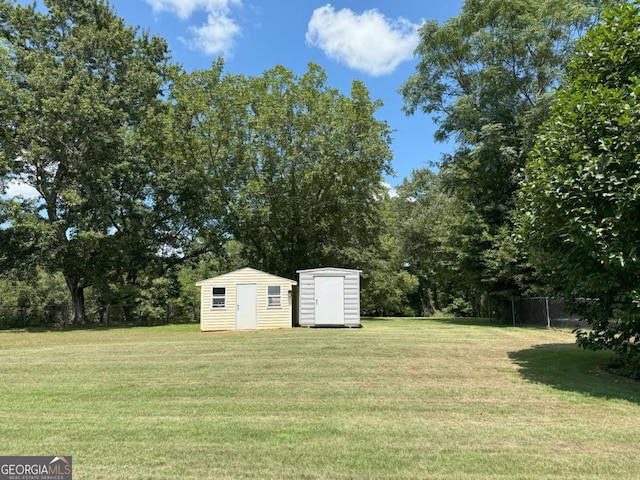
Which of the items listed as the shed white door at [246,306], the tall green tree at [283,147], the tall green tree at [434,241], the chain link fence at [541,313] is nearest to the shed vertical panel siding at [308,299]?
the shed white door at [246,306]

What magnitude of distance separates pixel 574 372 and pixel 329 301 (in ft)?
38.8

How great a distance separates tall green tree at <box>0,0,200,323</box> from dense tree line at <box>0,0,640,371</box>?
0.09m

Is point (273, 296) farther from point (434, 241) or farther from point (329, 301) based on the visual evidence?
point (434, 241)

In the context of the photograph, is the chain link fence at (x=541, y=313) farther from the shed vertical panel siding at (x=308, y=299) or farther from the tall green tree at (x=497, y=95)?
the shed vertical panel siding at (x=308, y=299)

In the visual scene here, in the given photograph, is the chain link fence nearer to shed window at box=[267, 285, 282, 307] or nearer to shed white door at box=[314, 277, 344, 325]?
shed white door at box=[314, 277, 344, 325]

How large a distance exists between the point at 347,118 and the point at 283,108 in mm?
3590

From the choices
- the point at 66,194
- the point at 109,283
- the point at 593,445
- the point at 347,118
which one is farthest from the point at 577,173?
the point at 109,283

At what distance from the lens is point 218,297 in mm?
18812

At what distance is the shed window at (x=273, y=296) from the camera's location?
1902 cm

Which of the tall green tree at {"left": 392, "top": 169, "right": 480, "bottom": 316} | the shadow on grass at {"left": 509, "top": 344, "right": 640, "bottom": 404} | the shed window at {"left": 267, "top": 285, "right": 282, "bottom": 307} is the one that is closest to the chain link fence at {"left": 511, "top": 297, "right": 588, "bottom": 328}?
the tall green tree at {"left": 392, "top": 169, "right": 480, "bottom": 316}

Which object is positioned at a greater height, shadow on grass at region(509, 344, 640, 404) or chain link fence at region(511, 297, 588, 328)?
chain link fence at region(511, 297, 588, 328)

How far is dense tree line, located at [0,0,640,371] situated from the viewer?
68.4 feet

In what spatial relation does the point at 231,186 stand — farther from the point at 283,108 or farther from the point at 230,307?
the point at 230,307

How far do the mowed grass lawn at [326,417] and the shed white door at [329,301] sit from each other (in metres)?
9.26
